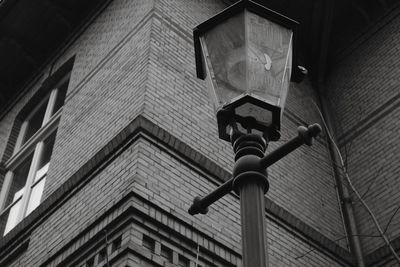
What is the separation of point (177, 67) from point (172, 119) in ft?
3.29

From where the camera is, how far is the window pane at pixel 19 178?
9.40m

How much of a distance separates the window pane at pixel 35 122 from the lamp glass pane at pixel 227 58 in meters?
7.53

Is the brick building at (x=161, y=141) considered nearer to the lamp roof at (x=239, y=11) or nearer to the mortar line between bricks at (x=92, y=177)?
the mortar line between bricks at (x=92, y=177)

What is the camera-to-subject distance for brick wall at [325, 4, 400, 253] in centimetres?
816

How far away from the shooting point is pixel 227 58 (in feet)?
10.9

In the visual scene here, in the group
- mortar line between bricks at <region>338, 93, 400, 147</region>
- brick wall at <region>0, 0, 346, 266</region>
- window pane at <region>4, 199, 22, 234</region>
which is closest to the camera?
brick wall at <region>0, 0, 346, 266</region>

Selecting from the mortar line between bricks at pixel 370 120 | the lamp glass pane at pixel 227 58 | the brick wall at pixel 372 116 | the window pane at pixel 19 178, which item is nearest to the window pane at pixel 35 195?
the window pane at pixel 19 178

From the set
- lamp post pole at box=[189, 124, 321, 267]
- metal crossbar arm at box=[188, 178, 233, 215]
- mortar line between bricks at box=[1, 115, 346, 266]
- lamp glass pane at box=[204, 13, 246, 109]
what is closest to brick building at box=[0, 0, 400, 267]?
mortar line between bricks at box=[1, 115, 346, 266]

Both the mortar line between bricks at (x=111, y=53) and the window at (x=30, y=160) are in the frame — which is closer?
the mortar line between bricks at (x=111, y=53)

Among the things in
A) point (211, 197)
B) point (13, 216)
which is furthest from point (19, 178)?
point (211, 197)

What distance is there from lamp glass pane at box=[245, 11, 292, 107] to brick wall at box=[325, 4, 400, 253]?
16.3 feet

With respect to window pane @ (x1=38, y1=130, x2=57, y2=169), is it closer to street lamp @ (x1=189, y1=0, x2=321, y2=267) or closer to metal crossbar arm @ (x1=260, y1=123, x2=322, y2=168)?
street lamp @ (x1=189, y1=0, x2=321, y2=267)

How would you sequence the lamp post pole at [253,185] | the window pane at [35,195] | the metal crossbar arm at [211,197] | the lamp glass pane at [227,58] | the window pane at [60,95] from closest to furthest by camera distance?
1. the lamp post pole at [253,185]
2. the lamp glass pane at [227,58]
3. the metal crossbar arm at [211,197]
4. the window pane at [35,195]
5. the window pane at [60,95]

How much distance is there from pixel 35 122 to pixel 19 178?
50.3 inches
